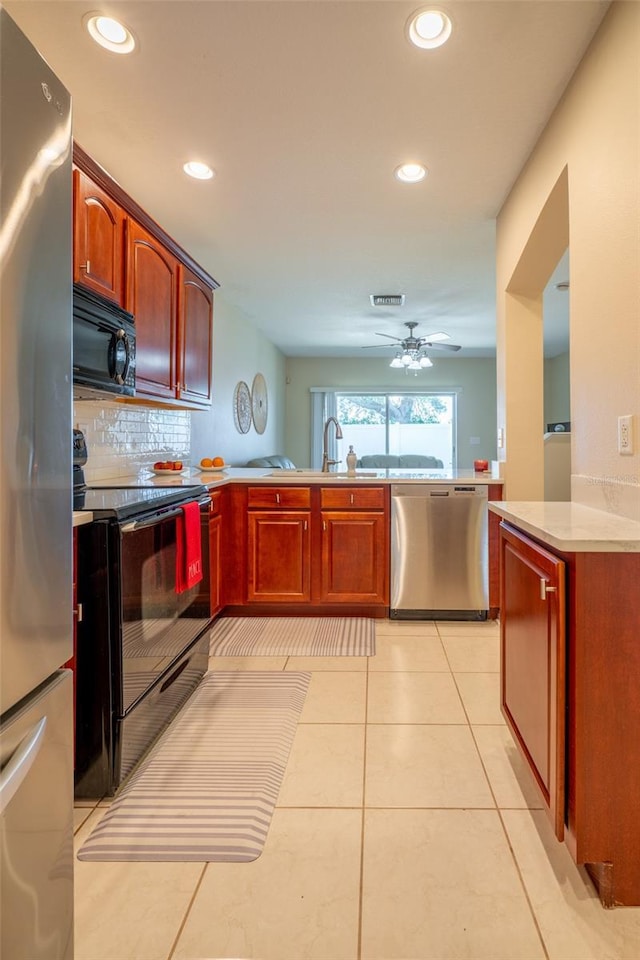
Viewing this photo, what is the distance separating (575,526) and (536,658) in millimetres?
370

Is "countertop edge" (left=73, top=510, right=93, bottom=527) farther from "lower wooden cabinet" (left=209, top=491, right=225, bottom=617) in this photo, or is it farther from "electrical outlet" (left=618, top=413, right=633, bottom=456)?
"electrical outlet" (left=618, top=413, right=633, bottom=456)

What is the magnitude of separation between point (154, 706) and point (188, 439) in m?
2.57

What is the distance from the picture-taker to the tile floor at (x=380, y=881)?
1.14 metres

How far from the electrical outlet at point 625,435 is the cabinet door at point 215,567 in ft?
7.19

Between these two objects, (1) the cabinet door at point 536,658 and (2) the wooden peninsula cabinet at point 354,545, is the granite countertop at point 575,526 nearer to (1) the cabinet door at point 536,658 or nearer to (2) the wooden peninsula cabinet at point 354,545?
(1) the cabinet door at point 536,658

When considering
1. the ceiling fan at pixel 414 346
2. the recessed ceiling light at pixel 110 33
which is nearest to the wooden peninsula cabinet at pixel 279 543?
the recessed ceiling light at pixel 110 33

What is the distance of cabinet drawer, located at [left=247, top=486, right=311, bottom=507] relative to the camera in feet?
11.0

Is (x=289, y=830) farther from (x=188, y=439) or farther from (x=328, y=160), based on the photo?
(x=188, y=439)

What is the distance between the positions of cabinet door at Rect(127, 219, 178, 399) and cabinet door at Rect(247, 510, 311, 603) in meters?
0.99

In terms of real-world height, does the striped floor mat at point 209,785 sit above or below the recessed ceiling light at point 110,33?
below

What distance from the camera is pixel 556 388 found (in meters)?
8.16

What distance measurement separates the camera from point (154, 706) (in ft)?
6.24

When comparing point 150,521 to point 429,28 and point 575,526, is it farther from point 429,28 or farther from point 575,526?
point 429,28

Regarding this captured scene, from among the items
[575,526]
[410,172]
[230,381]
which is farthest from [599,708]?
[230,381]
